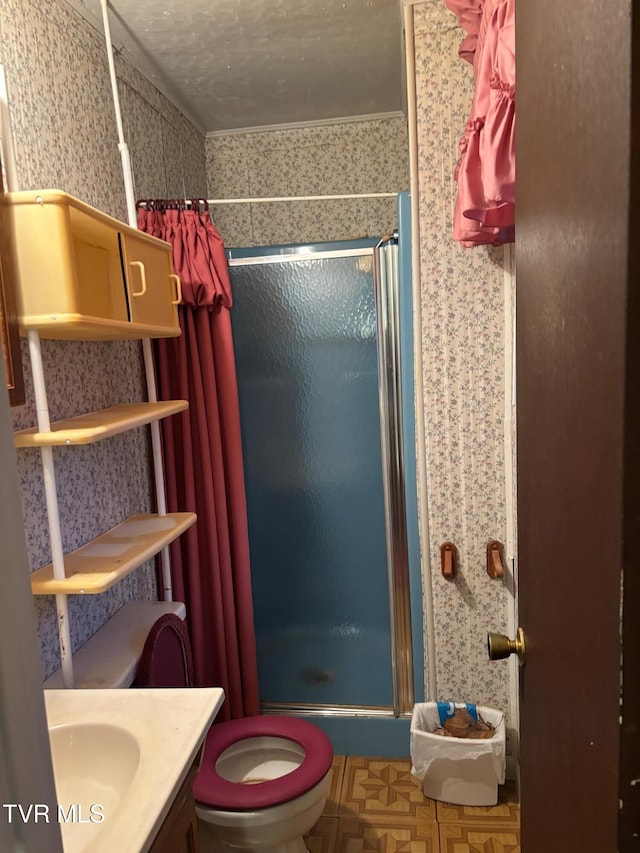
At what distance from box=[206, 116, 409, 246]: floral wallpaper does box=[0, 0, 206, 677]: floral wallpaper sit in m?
0.71

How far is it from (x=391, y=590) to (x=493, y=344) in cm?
92

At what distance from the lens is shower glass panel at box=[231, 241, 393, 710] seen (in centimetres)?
221

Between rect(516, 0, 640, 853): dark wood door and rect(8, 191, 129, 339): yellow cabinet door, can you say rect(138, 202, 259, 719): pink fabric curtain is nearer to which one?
rect(8, 191, 129, 339): yellow cabinet door

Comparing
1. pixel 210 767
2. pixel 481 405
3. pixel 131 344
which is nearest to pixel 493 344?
pixel 481 405

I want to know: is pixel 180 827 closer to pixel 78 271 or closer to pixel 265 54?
pixel 78 271

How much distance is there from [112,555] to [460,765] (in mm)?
1231

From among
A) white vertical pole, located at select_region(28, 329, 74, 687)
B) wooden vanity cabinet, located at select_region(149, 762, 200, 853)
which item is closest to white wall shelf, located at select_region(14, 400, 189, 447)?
white vertical pole, located at select_region(28, 329, 74, 687)

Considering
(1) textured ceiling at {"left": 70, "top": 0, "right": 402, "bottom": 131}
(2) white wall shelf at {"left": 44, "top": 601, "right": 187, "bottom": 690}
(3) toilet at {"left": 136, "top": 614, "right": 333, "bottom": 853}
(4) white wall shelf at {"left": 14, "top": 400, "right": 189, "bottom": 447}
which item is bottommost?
(3) toilet at {"left": 136, "top": 614, "right": 333, "bottom": 853}

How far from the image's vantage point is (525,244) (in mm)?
841

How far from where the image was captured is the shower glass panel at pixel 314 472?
2213 mm

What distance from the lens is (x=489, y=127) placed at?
4.37 feet

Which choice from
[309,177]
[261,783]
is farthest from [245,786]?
[309,177]

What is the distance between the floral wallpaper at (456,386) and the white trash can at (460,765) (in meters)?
0.19

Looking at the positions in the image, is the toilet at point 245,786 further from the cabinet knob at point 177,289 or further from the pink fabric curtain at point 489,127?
the pink fabric curtain at point 489,127
